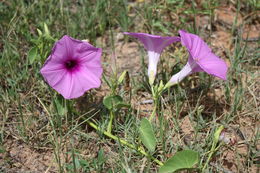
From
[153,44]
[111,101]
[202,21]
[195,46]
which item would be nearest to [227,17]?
[202,21]

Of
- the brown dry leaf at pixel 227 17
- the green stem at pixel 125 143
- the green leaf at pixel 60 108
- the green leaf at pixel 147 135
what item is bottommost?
the green stem at pixel 125 143

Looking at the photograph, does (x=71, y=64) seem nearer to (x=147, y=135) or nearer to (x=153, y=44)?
(x=153, y=44)

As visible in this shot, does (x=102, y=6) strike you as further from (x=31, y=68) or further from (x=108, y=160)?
(x=108, y=160)

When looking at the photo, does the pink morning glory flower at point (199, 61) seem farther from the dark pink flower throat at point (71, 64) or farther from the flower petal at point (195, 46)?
the dark pink flower throat at point (71, 64)

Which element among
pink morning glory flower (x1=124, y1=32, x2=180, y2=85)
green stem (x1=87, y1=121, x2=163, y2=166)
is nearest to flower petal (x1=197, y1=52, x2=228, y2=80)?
pink morning glory flower (x1=124, y1=32, x2=180, y2=85)

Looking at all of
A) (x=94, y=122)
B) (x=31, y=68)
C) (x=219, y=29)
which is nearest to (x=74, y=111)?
(x=94, y=122)

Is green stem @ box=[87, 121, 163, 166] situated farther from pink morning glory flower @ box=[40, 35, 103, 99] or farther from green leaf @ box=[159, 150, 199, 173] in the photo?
pink morning glory flower @ box=[40, 35, 103, 99]

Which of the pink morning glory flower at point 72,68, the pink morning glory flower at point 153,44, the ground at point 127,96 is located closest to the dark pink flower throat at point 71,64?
the pink morning glory flower at point 72,68
